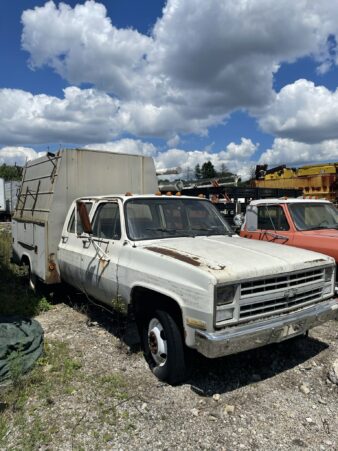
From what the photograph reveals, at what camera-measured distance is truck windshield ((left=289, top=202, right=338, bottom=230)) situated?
6957 mm

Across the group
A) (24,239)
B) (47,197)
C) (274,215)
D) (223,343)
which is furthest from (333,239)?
(24,239)

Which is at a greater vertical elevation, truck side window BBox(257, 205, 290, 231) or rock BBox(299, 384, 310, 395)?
truck side window BBox(257, 205, 290, 231)

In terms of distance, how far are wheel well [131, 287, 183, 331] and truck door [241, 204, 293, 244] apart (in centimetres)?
324

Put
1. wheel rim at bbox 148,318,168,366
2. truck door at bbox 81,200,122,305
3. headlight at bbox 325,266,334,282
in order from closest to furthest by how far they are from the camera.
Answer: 1. wheel rim at bbox 148,318,168,366
2. headlight at bbox 325,266,334,282
3. truck door at bbox 81,200,122,305

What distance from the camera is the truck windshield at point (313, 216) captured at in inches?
274

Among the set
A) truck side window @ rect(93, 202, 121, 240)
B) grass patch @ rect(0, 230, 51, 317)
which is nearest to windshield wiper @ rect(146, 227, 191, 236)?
truck side window @ rect(93, 202, 121, 240)

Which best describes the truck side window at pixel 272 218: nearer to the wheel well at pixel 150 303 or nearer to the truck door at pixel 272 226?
the truck door at pixel 272 226

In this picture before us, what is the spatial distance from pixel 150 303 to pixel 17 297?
12.6ft

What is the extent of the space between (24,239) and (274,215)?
15.6ft

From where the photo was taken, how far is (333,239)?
6.17m

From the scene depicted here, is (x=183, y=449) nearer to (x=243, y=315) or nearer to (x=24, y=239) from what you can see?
(x=243, y=315)

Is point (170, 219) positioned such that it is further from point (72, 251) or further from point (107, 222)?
point (72, 251)

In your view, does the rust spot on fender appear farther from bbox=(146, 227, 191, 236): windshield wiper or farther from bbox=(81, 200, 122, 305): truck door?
bbox=(81, 200, 122, 305): truck door

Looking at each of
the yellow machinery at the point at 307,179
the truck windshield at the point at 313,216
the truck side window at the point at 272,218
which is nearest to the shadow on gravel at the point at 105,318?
the truck side window at the point at 272,218
